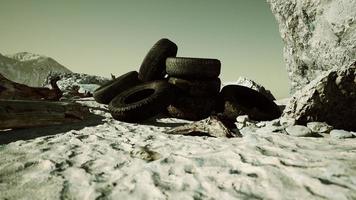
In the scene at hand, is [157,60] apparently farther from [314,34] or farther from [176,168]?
[176,168]

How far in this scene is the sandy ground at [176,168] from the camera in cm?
185

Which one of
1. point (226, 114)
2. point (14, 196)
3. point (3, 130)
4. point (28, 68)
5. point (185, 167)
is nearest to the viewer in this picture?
point (14, 196)

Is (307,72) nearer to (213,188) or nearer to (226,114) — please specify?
(226,114)

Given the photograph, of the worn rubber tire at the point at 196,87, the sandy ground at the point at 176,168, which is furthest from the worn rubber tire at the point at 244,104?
the sandy ground at the point at 176,168

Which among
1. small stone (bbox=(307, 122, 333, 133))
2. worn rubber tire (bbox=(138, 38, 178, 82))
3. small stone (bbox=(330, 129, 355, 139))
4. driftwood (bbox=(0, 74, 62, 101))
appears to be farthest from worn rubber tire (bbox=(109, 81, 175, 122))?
small stone (bbox=(330, 129, 355, 139))

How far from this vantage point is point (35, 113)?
422 centimetres

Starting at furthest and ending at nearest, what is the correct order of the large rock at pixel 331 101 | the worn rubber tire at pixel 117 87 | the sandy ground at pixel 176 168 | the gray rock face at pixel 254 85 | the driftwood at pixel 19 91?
the gray rock face at pixel 254 85 → the worn rubber tire at pixel 117 87 → the driftwood at pixel 19 91 → the large rock at pixel 331 101 → the sandy ground at pixel 176 168

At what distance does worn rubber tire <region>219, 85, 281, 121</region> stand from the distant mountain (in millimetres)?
34392

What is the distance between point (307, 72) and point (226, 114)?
2.58 m

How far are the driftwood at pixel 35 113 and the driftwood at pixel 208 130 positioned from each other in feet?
6.71

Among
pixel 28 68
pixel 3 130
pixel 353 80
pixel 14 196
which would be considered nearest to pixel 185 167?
pixel 14 196

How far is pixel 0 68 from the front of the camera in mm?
36562

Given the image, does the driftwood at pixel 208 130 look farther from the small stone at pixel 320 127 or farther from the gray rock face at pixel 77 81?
the gray rock face at pixel 77 81

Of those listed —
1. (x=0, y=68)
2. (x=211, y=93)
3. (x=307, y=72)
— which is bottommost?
(x=211, y=93)
